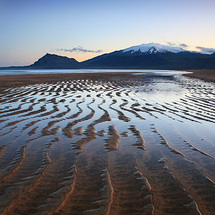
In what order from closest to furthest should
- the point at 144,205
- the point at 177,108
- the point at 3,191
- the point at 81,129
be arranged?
1. the point at 144,205
2. the point at 3,191
3. the point at 81,129
4. the point at 177,108

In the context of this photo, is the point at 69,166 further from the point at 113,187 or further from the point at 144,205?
the point at 144,205

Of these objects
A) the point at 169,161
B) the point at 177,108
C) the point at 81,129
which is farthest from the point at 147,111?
the point at 169,161

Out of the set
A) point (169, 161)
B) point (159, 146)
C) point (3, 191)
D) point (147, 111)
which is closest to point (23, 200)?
point (3, 191)

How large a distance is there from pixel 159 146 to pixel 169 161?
627 mm

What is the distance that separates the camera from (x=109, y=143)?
3.90 metres

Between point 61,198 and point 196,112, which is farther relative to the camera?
point 196,112

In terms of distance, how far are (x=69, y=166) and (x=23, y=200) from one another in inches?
35.0

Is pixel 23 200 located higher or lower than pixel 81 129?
higher

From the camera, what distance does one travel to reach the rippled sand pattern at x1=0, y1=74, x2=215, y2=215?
2.07 metres

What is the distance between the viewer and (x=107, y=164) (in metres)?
3.02

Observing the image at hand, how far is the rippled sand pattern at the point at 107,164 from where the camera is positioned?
2070 mm

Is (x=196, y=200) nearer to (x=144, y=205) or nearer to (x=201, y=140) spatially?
(x=144, y=205)

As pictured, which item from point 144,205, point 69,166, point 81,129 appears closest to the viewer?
point 144,205

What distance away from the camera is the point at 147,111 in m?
6.55
